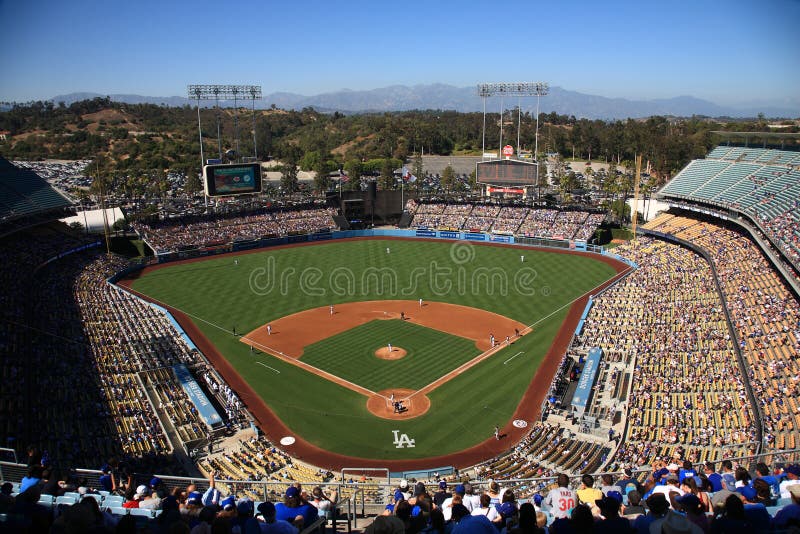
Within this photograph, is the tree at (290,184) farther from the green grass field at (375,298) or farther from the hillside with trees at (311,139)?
the green grass field at (375,298)

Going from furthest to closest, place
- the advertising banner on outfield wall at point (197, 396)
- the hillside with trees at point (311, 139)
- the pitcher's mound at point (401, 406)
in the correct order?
the hillside with trees at point (311, 139) → the pitcher's mound at point (401, 406) → the advertising banner on outfield wall at point (197, 396)

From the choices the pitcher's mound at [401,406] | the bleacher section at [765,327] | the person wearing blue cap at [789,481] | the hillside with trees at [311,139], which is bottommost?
the pitcher's mound at [401,406]

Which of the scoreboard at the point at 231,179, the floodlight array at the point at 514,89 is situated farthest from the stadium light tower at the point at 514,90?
the scoreboard at the point at 231,179

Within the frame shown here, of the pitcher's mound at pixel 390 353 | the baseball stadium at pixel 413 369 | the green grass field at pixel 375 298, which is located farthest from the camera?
the pitcher's mound at pixel 390 353

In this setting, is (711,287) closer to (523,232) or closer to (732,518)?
(523,232)

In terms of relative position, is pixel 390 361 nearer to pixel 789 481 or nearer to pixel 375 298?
pixel 375 298

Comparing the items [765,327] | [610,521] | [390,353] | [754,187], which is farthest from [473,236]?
[610,521]

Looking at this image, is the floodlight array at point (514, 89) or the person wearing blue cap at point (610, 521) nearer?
the person wearing blue cap at point (610, 521)

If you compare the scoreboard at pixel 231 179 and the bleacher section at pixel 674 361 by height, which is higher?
the scoreboard at pixel 231 179
